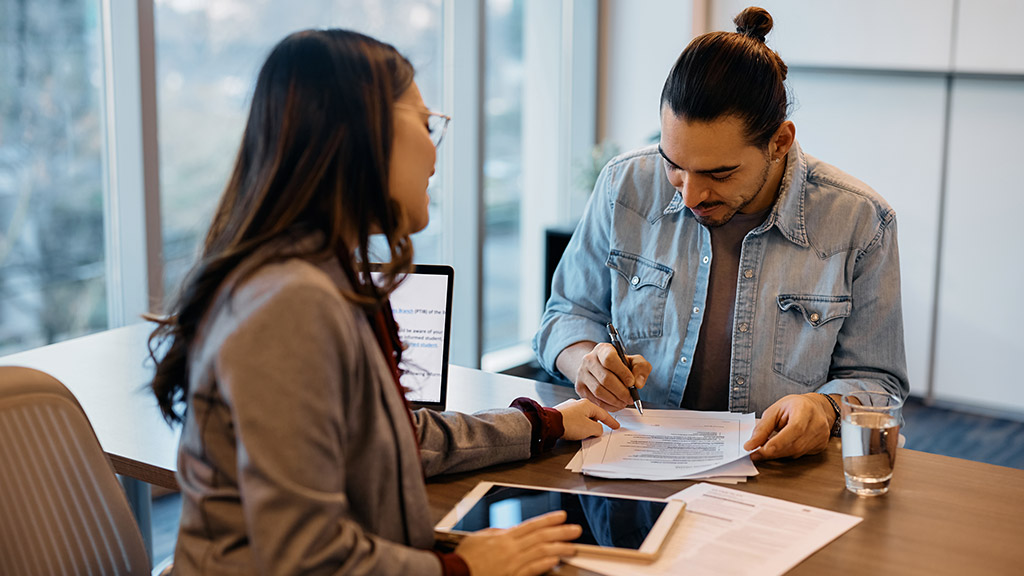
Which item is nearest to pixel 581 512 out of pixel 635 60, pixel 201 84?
pixel 201 84

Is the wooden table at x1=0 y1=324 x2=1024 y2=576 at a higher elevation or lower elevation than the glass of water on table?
lower

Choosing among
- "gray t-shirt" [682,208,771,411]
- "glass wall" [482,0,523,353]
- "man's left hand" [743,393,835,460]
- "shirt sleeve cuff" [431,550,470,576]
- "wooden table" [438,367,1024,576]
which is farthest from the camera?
"glass wall" [482,0,523,353]

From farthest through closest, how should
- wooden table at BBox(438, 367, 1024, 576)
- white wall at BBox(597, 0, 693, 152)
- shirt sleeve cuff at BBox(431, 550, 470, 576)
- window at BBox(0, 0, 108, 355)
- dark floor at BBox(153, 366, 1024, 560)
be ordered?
white wall at BBox(597, 0, 693, 152)
dark floor at BBox(153, 366, 1024, 560)
window at BBox(0, 0, 108, 355)
wooden table at BBox(438, 367, 1024, 576)
shirt sleeve cuff at BBox(431, 550, 470, 576)

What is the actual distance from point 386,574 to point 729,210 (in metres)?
1.01

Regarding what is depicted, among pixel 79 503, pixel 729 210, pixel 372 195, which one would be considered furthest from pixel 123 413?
pixel 729 210

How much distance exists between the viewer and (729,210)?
167 cm

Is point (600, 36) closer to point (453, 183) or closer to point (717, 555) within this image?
point (453, 183)

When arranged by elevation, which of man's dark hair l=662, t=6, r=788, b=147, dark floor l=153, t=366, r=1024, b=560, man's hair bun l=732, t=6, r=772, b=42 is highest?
man's hair bun l=732, t=6, r=772, b=42

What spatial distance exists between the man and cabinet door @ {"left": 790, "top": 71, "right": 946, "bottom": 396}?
241 cm

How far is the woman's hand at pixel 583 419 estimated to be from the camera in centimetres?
142

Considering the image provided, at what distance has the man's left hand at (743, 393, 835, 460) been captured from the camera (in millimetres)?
1338

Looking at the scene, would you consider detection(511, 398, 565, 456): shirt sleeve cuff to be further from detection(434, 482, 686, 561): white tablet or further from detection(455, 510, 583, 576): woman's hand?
detection(455, 510, 583, 576): woman's hand

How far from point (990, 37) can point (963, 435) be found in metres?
Result: 1.55

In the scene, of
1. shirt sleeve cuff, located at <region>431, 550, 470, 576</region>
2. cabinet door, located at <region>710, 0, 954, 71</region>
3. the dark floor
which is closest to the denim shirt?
shirt sleeve cuff, located at <region>431, 550, 470, 576</region>
